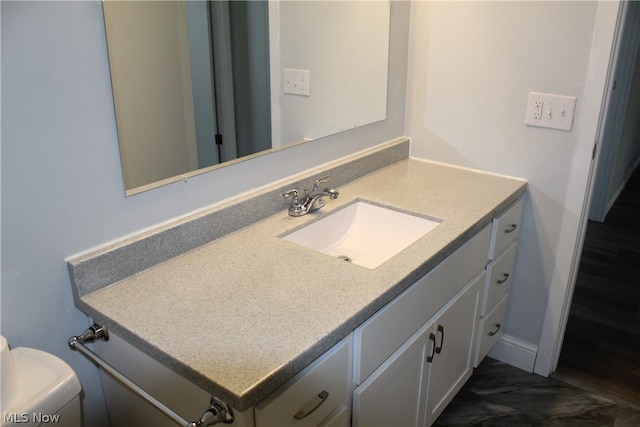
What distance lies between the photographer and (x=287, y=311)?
1.16 meters

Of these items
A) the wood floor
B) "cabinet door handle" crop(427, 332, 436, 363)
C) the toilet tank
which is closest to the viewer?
the toilet tank

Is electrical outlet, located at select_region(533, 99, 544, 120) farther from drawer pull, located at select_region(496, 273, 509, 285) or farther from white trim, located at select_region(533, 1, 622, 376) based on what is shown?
drawer pull, located at select_region(496, 273, 509, 285)

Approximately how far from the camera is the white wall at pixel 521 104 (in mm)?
1825

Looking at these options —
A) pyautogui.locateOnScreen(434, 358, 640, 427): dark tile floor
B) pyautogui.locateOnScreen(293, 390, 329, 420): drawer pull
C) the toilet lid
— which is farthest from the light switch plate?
the toilet lid

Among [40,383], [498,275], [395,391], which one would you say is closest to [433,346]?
[395,391]

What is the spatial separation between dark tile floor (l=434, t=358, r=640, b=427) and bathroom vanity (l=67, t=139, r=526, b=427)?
0.25 metres

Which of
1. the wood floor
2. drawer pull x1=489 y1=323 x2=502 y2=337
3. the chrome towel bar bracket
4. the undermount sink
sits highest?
the undermount sink

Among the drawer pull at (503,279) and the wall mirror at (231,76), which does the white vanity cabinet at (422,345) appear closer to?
the drawer pull at (503,279)

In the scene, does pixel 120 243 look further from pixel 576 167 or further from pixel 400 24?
pixel 576 167

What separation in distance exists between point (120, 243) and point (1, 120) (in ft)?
1.23

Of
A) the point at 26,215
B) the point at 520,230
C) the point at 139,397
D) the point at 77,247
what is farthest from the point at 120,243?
the point at 520,230

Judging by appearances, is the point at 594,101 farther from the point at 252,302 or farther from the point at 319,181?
the point at 252,302

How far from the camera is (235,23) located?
146 cm

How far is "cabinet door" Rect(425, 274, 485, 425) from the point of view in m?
1.66
